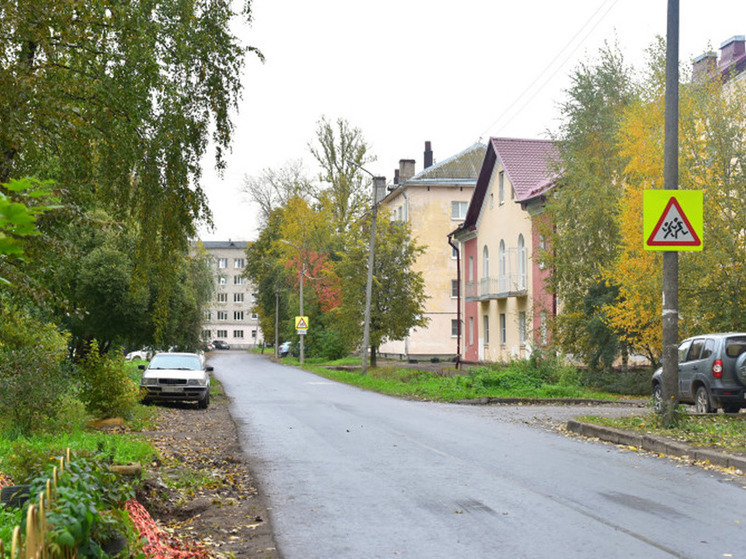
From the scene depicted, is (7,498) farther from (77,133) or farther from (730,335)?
(730,335)

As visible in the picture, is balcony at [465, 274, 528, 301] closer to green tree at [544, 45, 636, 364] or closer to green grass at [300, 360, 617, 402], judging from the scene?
green tree at [544, 45, 636, 364]

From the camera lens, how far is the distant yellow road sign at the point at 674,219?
46.1 ft

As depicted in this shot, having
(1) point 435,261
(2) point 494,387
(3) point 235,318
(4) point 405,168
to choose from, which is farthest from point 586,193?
(3) point 235,318

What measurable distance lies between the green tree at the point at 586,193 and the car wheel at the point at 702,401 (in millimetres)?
11797

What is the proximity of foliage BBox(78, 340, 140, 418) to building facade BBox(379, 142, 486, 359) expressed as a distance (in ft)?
153

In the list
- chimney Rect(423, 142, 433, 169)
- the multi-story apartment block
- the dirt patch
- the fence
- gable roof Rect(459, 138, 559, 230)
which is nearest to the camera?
the fence

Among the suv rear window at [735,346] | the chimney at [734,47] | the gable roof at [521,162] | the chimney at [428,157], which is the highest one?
the chimney at [428,157]

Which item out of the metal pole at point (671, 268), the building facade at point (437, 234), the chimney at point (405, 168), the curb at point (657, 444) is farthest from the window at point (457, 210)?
the metal pole at point (671, 268)

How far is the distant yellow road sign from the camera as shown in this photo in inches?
553

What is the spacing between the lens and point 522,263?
1663 inches

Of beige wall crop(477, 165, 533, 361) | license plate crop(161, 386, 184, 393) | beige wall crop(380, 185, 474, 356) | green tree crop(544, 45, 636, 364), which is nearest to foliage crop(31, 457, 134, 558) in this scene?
license plate crop(161, 386, 184, 393)

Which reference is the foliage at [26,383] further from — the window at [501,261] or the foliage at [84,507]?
the window at [501,261]

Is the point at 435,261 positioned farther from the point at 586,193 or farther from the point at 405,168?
the point at 586,193

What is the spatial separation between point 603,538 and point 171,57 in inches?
267
